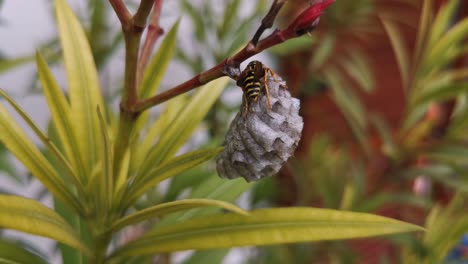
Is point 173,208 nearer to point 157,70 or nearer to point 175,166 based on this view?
point 175,166

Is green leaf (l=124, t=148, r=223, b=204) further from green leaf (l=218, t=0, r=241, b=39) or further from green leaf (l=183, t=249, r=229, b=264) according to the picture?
green leaf (l=218, t=0, r=241, b=39)

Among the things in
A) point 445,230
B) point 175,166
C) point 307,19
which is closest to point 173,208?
point 175,166

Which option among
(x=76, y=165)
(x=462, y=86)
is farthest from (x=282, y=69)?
(x=76, y=165)

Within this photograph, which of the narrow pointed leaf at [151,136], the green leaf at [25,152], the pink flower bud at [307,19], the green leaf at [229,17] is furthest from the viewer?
the green leaf at [229,17]

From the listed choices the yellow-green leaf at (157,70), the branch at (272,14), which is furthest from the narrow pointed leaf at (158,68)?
the branch at (272,14)

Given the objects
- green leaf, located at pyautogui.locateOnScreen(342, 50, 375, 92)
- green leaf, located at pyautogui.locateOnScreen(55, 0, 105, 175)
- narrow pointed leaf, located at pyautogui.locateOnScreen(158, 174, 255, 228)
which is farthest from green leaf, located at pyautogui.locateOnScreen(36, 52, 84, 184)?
green leaf, located at pyautogui.locateOnScreen(342, 50, 375, 92)

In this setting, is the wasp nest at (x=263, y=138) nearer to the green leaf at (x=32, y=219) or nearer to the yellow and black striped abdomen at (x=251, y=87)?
the yellow and black striped abdomen at (x=251, y=87)
